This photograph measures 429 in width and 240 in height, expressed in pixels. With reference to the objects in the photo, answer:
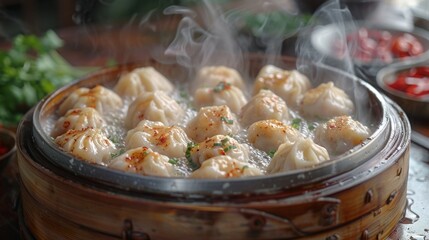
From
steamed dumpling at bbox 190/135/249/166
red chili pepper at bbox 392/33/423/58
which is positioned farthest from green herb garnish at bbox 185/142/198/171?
red chili pepper at bbox 392/33/423/58

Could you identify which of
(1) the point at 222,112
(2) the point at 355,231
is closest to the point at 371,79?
(1) the point at 222,112

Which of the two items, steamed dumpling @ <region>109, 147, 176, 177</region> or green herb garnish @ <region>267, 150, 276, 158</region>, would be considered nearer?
steamed dumpling @ <region>109, 147, 176, 177</region>

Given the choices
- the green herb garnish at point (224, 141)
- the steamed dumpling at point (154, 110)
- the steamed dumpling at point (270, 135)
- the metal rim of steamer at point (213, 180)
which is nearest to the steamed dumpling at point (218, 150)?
the green herb garnish at point (224, 141)

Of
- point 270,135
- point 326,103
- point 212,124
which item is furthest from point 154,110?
point 326,103

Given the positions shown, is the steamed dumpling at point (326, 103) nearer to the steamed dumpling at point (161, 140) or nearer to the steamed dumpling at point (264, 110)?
the steamed dumpling at point (264, 110)

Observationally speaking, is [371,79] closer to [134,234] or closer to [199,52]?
[199,52]

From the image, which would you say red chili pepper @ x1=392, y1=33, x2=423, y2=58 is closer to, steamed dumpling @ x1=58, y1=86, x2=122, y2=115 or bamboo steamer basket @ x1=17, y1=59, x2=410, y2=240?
bamboo steamer basket @ x1=17, y1=59, x2=410, y2=240

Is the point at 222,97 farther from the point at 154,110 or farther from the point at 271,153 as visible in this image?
the point at 271,153
